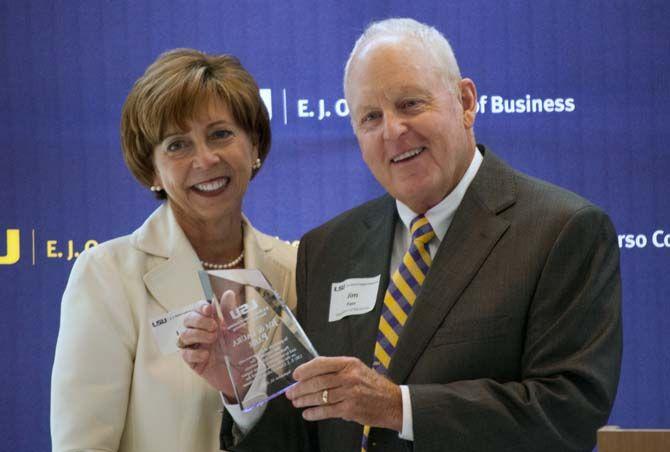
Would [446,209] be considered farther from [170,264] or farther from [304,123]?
[304,123]

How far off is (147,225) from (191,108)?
407mm

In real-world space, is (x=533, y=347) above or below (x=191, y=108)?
below

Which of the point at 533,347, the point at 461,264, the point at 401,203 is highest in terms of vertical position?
the point at 401,203

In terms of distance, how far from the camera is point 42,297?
3.98 m

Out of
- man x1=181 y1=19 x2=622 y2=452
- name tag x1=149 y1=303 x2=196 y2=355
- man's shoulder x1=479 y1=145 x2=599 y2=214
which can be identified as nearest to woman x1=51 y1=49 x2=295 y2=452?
name tag x1=149 y1=303 x2=196 y2=355

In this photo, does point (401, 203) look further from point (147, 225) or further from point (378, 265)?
point (147, 225)

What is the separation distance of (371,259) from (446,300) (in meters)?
0.35

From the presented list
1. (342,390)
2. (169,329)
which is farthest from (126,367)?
(342,390)

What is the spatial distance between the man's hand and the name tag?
21.9 inches

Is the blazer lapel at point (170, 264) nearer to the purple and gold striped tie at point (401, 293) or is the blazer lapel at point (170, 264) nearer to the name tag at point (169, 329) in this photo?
the name tag at point (169, 329)

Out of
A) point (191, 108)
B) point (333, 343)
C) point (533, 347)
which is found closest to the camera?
point (533, 347)

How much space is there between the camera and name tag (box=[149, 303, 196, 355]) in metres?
2.71

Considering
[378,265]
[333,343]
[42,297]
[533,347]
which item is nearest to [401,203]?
[378,265]

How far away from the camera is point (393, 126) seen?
102 inches
